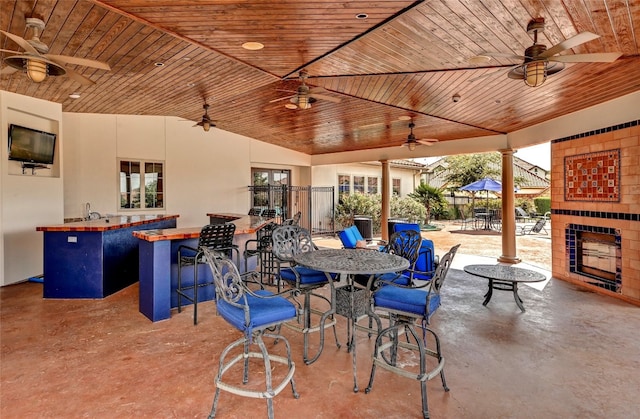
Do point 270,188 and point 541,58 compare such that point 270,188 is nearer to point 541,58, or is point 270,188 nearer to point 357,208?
point 357,208

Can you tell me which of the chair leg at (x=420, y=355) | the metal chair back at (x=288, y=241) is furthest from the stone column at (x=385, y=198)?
the chair leg at (x=420, y=355)

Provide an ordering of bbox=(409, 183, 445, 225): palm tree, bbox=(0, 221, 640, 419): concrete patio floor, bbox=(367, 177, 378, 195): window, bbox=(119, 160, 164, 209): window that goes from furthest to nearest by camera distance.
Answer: bbox=(409, 183, 445, 225): palm tree
bbox=(367, 177, 378, 195): window
bbox=(119, 160, 164, 209): window
bbox=(0, 221, 640, 419): concrete patio floor

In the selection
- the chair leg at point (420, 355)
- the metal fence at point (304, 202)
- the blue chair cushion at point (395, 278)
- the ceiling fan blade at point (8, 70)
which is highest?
the ceiling fan blade at point (8, 70)

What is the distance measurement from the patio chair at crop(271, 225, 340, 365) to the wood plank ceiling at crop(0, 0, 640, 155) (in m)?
1.99

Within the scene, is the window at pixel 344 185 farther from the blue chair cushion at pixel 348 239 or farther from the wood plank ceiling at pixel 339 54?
the blue chair cushion at pixel 348 239

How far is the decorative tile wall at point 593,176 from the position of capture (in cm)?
494

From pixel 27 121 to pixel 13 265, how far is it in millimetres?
2261

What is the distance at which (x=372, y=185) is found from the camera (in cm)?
1356

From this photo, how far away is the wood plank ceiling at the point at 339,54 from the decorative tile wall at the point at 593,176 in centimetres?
80

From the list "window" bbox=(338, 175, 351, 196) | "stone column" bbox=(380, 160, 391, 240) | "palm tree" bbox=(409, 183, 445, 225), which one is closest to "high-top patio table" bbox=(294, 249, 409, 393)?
"stone column" bbox=(380, 160, 391, 240)

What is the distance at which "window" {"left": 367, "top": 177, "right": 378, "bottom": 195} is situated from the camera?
1340cm

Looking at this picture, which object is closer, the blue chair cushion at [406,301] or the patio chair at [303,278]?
the blue chair cushion at [406,301]

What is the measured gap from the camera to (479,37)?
3.20 meters

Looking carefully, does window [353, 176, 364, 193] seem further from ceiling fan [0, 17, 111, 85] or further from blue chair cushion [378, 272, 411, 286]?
ceiling fan [0, 17, 111, 85]
